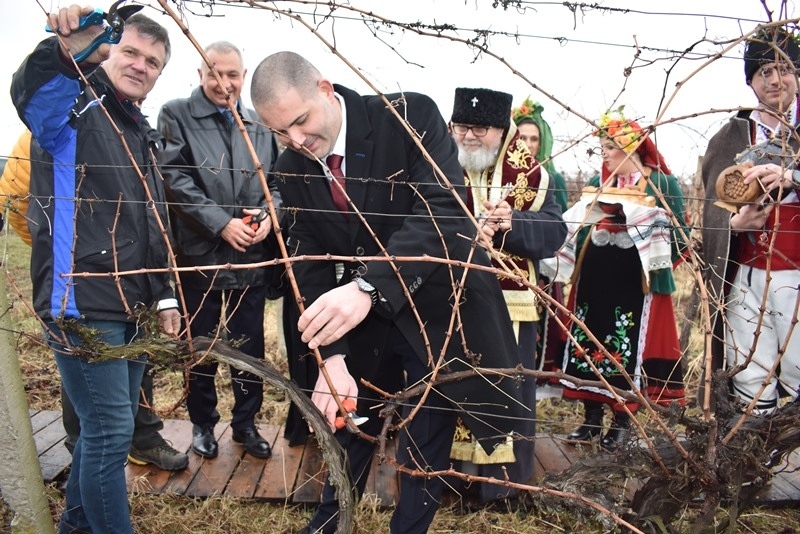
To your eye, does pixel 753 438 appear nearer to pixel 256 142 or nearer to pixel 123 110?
pixel 123 110

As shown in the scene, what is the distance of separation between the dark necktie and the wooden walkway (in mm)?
1262

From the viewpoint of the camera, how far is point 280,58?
191 centimetres

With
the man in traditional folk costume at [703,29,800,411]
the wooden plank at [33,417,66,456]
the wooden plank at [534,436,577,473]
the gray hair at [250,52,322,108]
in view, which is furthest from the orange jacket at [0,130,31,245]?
the man in traditional folk costume at [703,29,800,411]

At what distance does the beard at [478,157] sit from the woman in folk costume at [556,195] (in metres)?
0.63

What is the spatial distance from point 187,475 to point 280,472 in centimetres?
45

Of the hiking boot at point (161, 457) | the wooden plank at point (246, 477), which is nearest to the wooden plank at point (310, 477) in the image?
the wooden plank at point (246, 477)

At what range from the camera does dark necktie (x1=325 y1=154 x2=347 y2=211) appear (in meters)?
2.06

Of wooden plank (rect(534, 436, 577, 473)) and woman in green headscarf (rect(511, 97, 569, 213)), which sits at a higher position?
woman in green headscarf (rect(511, 97, 569, 213))

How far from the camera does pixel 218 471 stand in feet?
9.71

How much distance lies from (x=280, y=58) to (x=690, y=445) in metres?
1.69

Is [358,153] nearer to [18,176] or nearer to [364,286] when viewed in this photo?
[364,286]

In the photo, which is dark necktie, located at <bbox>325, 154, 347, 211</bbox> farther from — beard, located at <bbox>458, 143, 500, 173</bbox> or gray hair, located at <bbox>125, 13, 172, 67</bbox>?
beard, located at <bbox>458, 143, 500, 173</bbox>

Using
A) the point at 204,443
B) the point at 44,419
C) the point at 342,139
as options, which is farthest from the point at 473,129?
the point at 44,419

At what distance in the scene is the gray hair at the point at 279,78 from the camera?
185 cm
